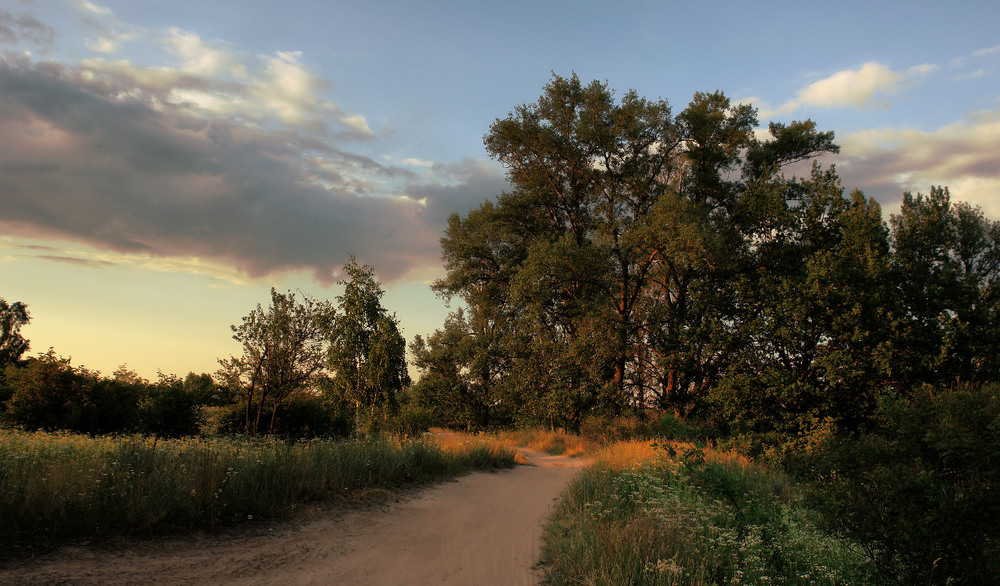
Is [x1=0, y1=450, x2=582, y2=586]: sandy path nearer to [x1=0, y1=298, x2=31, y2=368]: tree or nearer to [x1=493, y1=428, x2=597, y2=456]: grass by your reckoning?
[x1=493, y1=428, x2=597, y2=456]: grass

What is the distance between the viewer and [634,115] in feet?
82.3

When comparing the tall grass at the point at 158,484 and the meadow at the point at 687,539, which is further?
the tall grass at the point at 158,484

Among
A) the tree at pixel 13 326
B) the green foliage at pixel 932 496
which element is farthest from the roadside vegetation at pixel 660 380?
the tree at pixel 13 326

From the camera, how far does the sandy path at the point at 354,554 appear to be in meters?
5.41

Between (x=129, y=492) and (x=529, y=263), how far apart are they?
1863 cm

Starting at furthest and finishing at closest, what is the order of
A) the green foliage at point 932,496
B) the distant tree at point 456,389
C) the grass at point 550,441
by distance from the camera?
1. the distant tree at point 456,389
2. the grass at point 550,441
3. the green foliage at point 932,496

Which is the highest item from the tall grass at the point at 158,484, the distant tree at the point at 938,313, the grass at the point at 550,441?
the distant tree at the point at 938,313

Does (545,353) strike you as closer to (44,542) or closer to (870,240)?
(870,240)

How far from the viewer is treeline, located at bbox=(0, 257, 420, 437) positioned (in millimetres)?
18312

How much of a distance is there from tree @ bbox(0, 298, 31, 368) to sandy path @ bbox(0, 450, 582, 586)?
62.5 meters

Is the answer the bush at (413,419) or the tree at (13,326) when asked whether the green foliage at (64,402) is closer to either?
the bush at (413,419)

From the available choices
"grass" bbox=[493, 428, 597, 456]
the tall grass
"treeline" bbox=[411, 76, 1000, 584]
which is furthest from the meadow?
"grass" bbox=[493, 428, 597, 456]

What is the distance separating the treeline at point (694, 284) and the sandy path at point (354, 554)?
46.5 feet

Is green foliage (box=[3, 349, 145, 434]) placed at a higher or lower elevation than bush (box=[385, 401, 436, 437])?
higher
